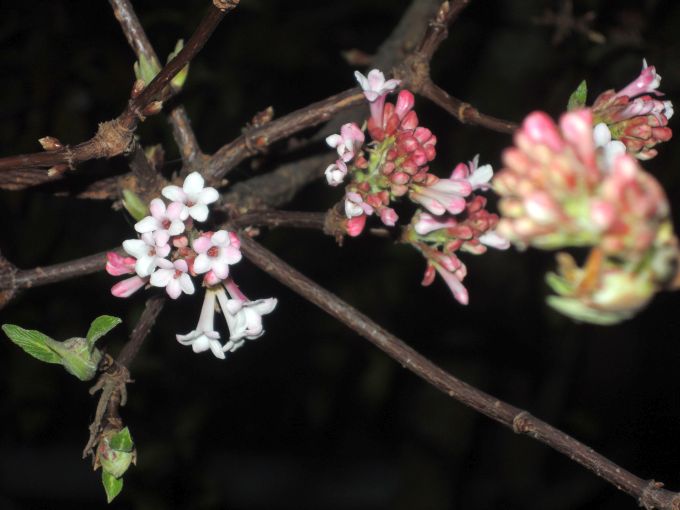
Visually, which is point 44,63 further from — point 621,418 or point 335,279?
point 621,418

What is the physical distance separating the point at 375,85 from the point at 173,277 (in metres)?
0.77

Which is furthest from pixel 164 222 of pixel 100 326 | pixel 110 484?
pixel 110 484

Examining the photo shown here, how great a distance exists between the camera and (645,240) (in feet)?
4.08

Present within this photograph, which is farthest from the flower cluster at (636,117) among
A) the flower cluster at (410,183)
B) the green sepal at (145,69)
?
the green sepal at (145,69)

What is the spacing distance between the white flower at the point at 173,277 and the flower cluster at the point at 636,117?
4.01ft

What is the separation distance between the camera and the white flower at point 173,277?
198 centimetres

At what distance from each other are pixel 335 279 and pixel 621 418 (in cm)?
426

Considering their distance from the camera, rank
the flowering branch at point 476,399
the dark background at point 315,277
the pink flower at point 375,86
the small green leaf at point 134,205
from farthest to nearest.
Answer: the dark background at point 315,277 < the small green leaf at point 134,205 < the pink flower at point 375,86 < the flowering branch at point 476,399

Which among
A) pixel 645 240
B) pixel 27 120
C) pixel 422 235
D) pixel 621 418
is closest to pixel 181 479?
pixel 27 120

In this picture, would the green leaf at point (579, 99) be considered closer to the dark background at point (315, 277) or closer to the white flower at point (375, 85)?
the white flower at point (375, 85)

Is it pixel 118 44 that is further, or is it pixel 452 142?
pixel 452 142

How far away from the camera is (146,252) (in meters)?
2.01

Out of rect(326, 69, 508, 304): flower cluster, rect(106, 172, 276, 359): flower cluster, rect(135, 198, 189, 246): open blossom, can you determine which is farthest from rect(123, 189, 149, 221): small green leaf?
rect(326, 69, 508, 304): flower cluster

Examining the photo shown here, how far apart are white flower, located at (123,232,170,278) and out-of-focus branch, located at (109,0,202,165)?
577mm
